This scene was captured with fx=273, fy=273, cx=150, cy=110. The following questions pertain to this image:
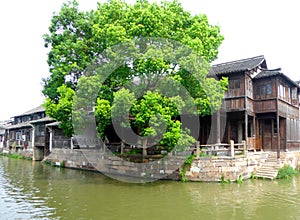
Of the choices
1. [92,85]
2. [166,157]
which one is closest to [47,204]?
[92,85]

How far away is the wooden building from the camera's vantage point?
1669cm

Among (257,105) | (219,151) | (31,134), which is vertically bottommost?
(219,151)

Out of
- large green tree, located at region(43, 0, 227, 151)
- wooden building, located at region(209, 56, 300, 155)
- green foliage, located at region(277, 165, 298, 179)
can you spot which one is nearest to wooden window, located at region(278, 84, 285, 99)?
wooden building, located at region(209, 56, 300, 155)

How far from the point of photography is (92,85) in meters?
13.2

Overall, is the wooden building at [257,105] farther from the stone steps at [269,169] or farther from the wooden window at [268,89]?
the stone steps at [269,169]

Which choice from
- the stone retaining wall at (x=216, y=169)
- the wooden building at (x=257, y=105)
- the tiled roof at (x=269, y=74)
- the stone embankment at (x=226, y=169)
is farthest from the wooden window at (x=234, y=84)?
the stone retaining wall at (x=216, y=169)

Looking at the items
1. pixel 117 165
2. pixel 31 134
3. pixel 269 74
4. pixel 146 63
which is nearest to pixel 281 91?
pixel 269 74

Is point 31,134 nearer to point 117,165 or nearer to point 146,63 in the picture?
point 117,165

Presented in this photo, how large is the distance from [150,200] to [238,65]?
11.4 metres

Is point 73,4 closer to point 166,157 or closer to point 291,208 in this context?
point 166,157

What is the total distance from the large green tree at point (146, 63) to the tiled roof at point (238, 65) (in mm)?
2329

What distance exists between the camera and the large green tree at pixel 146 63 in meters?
12.2

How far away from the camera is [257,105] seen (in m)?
17.8

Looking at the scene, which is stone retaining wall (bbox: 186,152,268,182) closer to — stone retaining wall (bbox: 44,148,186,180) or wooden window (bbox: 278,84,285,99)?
stone retaining wall (bbox: 44,148,186,180)
